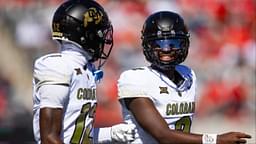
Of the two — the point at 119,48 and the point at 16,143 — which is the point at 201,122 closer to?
the point at 119,48

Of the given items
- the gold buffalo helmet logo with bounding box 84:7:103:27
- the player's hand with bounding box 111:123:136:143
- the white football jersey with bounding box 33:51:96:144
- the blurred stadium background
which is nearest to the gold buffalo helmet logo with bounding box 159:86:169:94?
the player's hand with bounding box 111:123:136:143

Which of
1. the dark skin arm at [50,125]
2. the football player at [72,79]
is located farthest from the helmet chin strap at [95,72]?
the dark skin arm at [50,125]

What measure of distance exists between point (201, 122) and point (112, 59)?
1137 millimetres

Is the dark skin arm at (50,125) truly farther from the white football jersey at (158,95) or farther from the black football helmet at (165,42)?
the black football helmet at (165,42)

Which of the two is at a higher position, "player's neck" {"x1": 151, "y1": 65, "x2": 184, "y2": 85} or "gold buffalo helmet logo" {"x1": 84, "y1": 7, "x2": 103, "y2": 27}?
"gold buffalo helmet logo" {"x1": 84, "y1": 7, "x2": 103, "y2": 27}

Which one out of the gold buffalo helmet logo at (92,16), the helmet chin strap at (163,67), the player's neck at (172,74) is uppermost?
the gold buffalo helmet logo at (92,16)

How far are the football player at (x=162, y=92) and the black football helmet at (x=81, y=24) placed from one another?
0.67 feet

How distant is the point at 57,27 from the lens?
3.67 metres

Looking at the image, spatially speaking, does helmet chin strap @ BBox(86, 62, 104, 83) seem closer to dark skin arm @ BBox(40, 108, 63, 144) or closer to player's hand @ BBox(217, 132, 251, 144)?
dark skin arm @ BBox(40, 108, 63, 144)

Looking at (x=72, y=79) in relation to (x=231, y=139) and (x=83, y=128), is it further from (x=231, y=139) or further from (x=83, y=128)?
(x=231, y=139)

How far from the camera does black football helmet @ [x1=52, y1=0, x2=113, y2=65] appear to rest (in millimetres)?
3645

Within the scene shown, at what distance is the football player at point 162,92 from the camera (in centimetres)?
350

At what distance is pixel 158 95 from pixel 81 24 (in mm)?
472

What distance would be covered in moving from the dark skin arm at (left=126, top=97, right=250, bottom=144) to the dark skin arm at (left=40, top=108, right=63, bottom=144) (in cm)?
37
